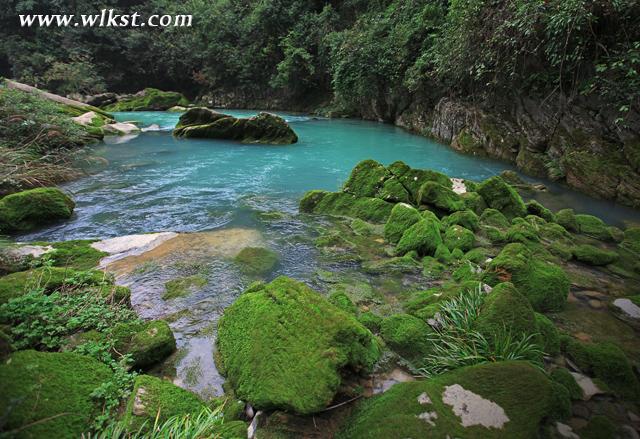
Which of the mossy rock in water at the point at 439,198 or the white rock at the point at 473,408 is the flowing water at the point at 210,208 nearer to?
the white rock at the point at 473,408

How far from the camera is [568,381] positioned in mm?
2594

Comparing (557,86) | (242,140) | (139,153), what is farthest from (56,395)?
(242,140)

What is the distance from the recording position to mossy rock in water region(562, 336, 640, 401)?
2660 mm

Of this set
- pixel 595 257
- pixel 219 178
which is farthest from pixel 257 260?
pixel 219 178

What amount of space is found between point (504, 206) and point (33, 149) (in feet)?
37.3

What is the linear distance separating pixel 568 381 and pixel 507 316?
59 centimetres

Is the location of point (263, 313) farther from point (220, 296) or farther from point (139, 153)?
point (139, 153)

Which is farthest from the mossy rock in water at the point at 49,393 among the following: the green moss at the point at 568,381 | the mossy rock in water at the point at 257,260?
the green moss at the point at 568,381

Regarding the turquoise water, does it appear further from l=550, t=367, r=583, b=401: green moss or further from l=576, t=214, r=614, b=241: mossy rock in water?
l=550, t=367, r=583, b=401: green moss

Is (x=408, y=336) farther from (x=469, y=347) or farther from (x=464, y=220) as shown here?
(x=464, y=220)

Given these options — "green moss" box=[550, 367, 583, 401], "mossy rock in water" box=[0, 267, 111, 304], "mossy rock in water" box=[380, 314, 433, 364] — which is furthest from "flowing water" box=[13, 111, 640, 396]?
"green moss" box=[550, 367, 583, 401]

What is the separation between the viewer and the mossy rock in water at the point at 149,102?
90.7ft

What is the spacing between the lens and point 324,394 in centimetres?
234

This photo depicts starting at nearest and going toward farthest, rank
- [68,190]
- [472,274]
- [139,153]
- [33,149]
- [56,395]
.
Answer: [56,395] → [472,274] → [68,190] → [33,149] → [139,153]
